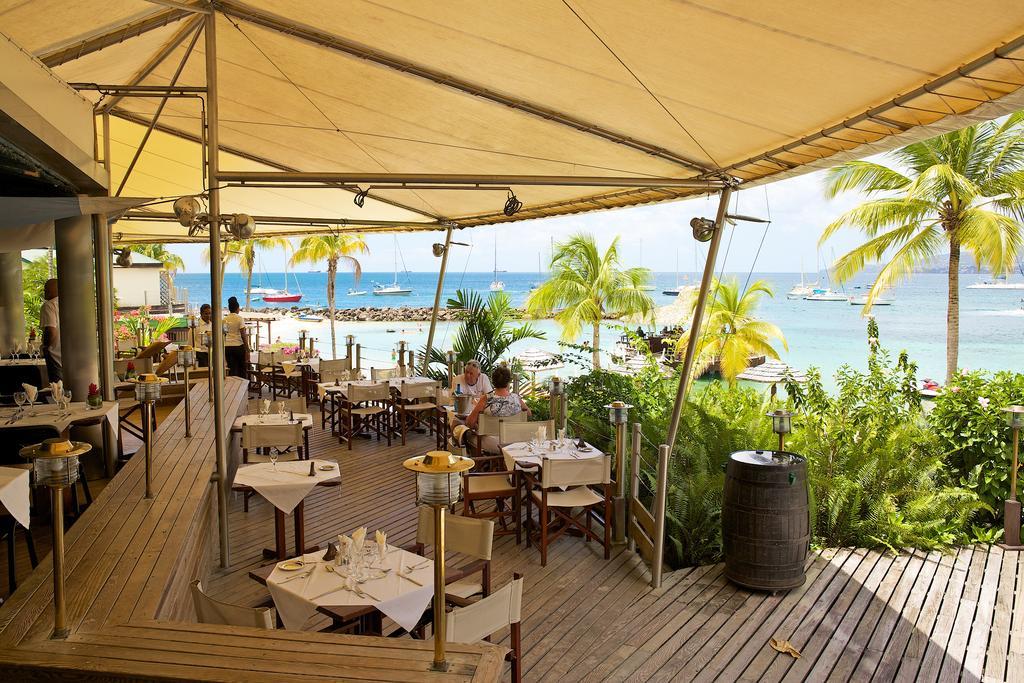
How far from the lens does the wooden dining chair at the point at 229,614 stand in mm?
2904

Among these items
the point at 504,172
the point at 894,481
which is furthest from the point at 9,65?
the point at 894,481

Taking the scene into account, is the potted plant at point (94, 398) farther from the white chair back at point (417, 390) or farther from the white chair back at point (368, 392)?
the white chair back at point (417, 390)

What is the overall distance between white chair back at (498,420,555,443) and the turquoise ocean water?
25816 mm

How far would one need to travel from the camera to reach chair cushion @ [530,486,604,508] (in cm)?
576

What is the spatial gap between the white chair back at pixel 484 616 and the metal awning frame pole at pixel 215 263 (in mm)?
2757

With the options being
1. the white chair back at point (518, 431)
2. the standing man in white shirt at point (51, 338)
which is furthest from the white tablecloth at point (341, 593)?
the standing man in white shirt at point (51, 338)

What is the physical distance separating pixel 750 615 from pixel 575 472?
164 cm

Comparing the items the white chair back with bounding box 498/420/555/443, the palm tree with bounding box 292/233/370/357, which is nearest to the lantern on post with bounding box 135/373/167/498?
the white chair back with bounding box 498/420/555/443

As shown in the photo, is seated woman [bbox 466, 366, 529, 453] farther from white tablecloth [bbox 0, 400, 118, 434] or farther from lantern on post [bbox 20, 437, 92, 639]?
lantern on post [bbox 20, 437, 92, 639]

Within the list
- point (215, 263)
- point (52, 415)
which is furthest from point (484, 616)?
point (52, 415)

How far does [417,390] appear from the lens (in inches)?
390

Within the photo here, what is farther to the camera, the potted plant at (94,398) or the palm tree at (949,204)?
the palm tree at (949,204)

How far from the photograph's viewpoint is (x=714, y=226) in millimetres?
5758

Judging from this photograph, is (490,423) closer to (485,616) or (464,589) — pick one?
(464,589)
